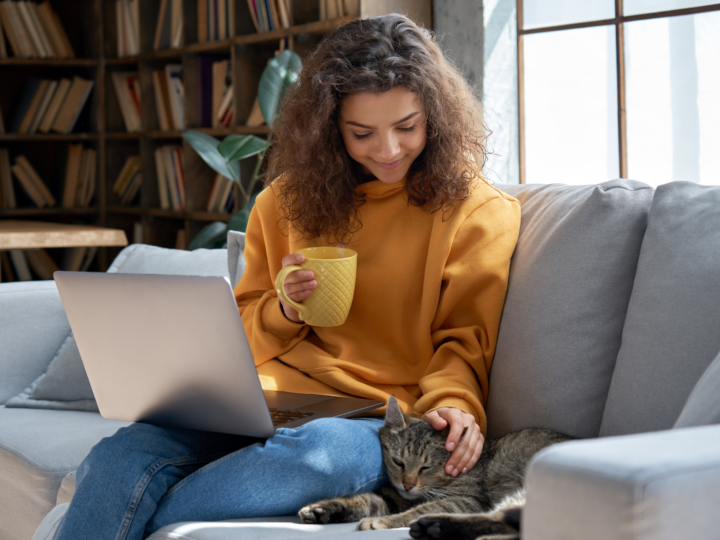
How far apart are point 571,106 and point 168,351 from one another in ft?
6.22

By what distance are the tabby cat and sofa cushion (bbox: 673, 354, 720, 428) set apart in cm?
40

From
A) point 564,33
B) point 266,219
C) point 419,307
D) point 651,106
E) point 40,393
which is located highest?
point 564,33

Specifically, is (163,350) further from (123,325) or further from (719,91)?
(719,91)

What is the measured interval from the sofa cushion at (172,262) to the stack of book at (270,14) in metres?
1.31

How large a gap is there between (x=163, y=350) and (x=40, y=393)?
103 centimetres

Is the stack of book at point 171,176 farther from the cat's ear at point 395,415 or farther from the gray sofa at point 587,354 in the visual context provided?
the cat's ear at point 395,415

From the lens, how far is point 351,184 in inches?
62.3

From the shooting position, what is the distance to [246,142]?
9.43 ft

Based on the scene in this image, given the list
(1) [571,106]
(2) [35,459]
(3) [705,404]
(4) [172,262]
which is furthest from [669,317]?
(1) [571,106]

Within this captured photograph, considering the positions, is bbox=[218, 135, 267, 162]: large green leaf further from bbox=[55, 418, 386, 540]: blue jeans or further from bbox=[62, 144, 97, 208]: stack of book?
bbox=[55, 418, 386, 540]: blue jeans

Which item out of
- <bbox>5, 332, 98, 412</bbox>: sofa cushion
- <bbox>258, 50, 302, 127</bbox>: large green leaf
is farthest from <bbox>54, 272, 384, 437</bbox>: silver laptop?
<bbox>258, 50, 302, 127</bbox>: large green leaf

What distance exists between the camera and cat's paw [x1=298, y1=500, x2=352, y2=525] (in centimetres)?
112

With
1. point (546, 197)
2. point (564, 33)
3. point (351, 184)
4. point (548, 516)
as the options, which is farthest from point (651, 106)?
point (548, 516)

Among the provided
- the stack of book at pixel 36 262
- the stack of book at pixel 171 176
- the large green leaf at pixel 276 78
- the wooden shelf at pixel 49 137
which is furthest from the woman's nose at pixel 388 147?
the wooden shelf at pixel 49 137
